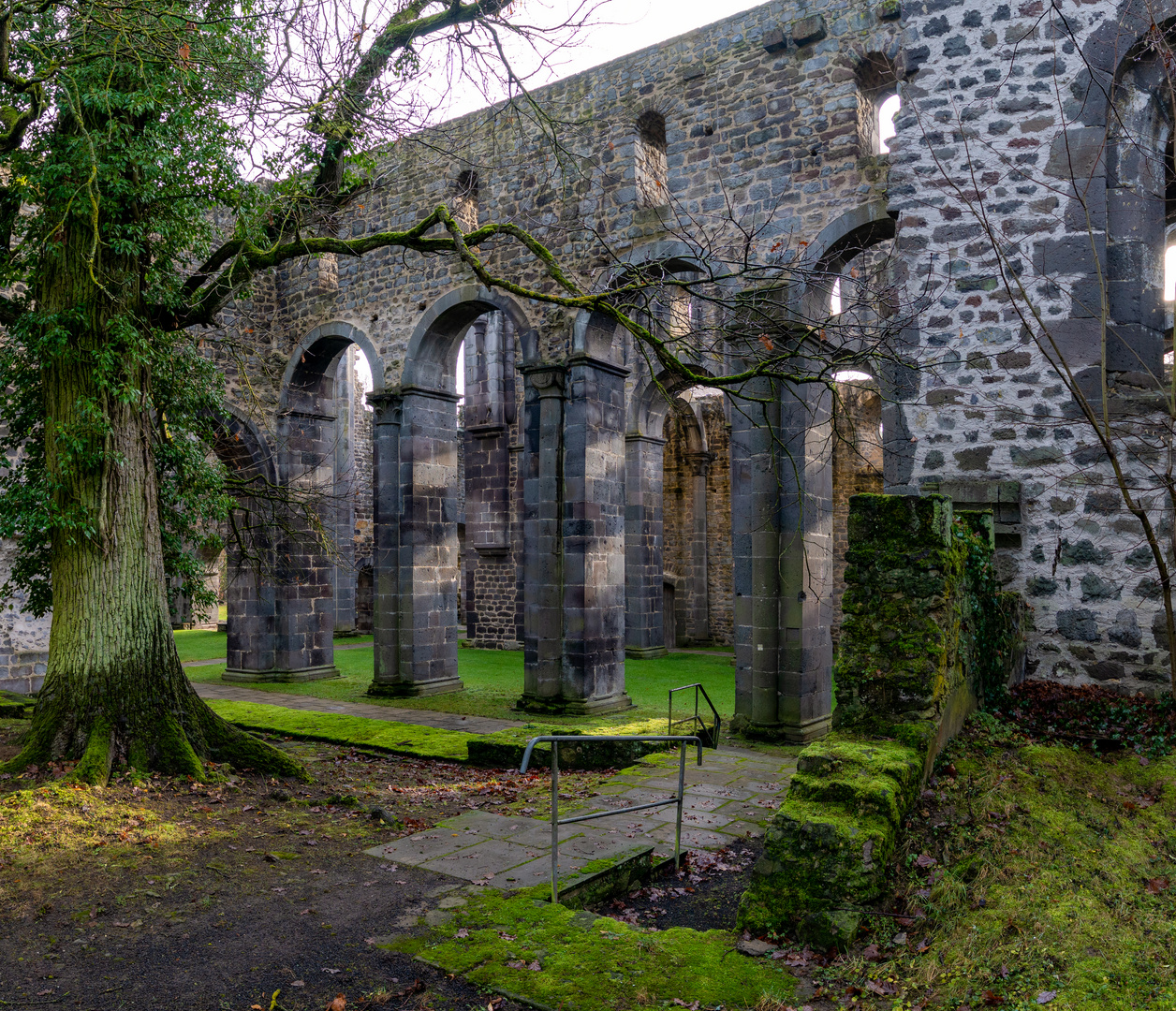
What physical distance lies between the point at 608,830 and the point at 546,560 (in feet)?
18.1

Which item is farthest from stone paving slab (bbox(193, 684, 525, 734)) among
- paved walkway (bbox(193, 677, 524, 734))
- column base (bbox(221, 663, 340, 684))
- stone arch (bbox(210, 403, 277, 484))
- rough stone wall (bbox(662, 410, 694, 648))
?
rough stone wall (bbox(662, 410, 694, 648))

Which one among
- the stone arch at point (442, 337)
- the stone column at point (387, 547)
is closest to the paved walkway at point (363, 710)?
the stone column at point (387, 547)

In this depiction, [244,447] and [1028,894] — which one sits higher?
[244,447]

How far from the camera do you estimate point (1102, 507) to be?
20.2 ft

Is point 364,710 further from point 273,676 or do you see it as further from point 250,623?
point 250,623

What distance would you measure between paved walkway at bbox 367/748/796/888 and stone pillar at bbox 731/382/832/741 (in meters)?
1.67

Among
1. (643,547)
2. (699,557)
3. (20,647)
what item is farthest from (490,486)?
(20,647)

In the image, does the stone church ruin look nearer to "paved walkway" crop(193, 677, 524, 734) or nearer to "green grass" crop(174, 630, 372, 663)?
"paved walkway" crop(193, 677, 524, 734)

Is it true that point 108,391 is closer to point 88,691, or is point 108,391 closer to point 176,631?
point 88,691

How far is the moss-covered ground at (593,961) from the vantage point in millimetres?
3264

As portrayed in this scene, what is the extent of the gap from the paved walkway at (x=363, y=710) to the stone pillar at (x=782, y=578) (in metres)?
2.87

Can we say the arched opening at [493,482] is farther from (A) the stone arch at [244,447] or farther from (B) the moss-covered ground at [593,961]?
(B) the moss-covered ground at [593,961]

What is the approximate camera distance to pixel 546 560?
1077 cm

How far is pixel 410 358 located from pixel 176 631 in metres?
17.4
